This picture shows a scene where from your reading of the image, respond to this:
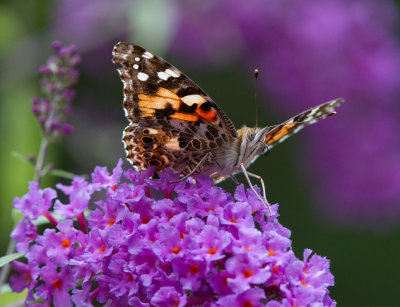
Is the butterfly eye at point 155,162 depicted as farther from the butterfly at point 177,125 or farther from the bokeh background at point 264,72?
the bokeh background at point 264,72

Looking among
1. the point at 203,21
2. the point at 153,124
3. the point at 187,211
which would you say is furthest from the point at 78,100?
the point at 187,211

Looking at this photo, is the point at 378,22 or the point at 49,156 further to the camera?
the point at 378,22

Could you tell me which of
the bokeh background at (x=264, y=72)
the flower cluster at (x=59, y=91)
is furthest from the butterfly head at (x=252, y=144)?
the bokeh background at (x=264, y=72)

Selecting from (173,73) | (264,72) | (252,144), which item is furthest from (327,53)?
(173,73)

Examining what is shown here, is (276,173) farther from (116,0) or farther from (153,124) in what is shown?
(153,124)

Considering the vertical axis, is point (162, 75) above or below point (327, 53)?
below

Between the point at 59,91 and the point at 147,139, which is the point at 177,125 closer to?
the point at 147,139
